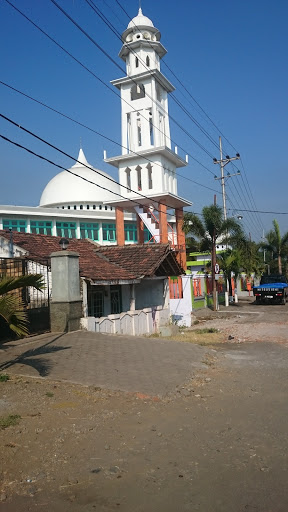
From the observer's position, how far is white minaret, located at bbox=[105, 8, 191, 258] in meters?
27.9

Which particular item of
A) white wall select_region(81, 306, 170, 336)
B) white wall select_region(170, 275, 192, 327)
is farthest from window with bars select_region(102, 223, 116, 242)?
white wall select_region(81, 306, 170, 336)

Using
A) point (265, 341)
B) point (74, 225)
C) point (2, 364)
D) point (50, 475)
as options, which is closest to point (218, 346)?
point (265, 341)

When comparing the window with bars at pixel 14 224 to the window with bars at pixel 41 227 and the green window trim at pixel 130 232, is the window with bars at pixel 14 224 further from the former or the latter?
the green window trim at pixel 130 232

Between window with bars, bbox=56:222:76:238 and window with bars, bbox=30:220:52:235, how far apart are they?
→ 33.6 inches

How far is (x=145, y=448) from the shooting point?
14.6 ft

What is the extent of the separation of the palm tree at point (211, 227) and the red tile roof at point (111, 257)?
7.60 m

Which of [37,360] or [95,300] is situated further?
[95,300]

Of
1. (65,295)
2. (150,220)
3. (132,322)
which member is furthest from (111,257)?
(150,220)

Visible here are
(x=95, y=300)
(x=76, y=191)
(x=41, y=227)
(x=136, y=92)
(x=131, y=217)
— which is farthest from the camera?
(x=76, y=191)

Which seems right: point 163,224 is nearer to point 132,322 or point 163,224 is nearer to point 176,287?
point 176,287

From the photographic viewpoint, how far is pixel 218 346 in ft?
41.7

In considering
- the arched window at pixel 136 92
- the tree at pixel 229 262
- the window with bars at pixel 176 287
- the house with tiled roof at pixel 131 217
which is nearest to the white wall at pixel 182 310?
the house with tiled roof at pixel 131 217

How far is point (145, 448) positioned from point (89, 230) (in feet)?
122

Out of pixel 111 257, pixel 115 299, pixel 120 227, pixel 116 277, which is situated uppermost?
pixel 120 227
